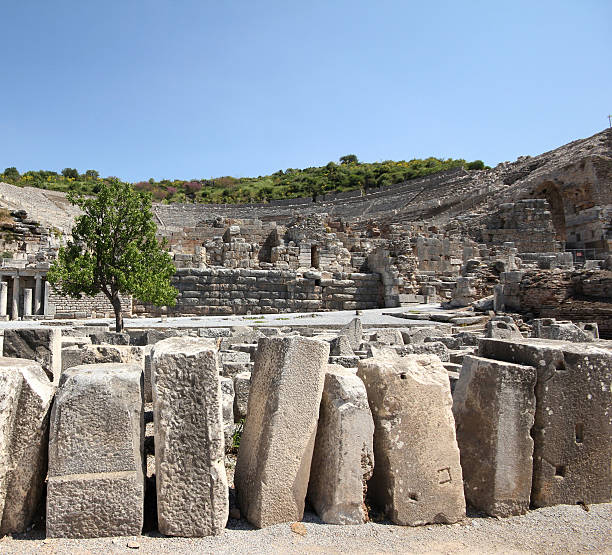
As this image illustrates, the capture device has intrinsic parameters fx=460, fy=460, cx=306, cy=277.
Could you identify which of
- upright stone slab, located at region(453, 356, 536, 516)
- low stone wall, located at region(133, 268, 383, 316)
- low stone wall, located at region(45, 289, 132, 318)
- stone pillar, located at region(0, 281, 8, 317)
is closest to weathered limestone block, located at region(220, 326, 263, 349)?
upright stone slab, located at region(453, 356, 536, 516)

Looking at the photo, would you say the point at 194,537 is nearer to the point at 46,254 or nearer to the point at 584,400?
the point at 584,400

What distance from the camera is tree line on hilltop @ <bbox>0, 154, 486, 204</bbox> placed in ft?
206

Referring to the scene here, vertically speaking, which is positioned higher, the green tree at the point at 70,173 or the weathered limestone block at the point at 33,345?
the green tree at the point at 70,173

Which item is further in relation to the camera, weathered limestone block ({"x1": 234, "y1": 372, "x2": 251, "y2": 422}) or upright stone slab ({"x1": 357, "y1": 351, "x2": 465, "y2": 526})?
weathered limestone block ({"x1": 234, "y1": 372, "x2": 251, "y2": 422})

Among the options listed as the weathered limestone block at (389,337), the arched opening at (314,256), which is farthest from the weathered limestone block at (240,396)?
the arched opening at (314,256)

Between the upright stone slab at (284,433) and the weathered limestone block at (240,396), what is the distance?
1970mm

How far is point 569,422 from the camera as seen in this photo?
3.47 meters

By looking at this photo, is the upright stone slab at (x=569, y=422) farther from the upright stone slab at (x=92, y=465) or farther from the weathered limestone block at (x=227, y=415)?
the upright stone slab at (x=92, y=465)

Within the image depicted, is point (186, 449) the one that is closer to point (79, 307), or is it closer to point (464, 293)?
point (79, 307)

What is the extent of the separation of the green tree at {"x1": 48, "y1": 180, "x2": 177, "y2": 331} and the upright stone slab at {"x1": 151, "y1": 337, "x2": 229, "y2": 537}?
8.93m

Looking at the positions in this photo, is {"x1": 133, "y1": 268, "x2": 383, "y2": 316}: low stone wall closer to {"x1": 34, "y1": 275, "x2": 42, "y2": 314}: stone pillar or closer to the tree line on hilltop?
{"x1": 34, "y1": 275, "x2": 42, "y2": 314}: stone pillar

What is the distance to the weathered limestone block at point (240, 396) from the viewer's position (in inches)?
209

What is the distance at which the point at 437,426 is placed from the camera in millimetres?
3328

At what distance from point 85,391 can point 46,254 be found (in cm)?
2089
